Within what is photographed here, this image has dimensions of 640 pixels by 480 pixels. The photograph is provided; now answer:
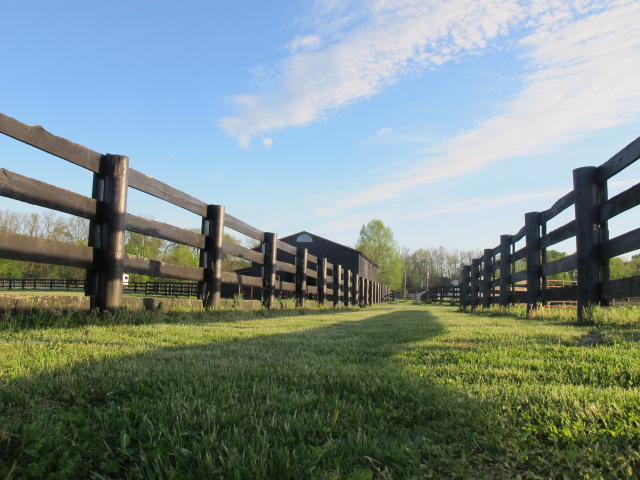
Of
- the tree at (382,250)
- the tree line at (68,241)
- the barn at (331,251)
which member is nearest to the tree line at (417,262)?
the tree at (382,250)

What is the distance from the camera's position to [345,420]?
1.55m

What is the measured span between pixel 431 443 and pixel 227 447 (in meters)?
0.62

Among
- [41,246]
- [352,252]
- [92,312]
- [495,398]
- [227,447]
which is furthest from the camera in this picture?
[352,252]

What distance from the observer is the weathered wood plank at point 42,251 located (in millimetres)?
3486

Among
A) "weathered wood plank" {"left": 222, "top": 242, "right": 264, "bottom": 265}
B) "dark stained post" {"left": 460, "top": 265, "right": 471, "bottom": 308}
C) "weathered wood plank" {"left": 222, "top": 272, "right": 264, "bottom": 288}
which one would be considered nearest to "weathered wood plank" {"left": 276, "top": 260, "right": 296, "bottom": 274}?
"weathered wood plank" {"left": 222, "top": 242, "right": 264, "bottom": 265}

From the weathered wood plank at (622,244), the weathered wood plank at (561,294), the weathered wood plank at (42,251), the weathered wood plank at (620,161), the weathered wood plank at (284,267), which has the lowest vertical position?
the weathered wood plank at (561,294)

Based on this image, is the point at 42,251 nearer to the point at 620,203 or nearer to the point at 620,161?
the point at 620,203

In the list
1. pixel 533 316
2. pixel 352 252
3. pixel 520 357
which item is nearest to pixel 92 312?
pixel 520 357

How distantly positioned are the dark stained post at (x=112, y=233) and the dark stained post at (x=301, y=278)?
6568 millimetres

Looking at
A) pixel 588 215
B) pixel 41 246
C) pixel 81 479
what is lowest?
pixel 81 479

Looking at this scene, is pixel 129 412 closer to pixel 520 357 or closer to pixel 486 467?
pixel 486 467

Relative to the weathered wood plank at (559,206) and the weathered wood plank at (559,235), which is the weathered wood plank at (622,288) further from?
the weathered wood plank at (559,206)

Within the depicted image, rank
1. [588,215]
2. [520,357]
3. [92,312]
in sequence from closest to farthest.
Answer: [520,357] < [92,312] < [588,215]

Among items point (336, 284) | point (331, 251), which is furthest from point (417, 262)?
point (336, 284)
